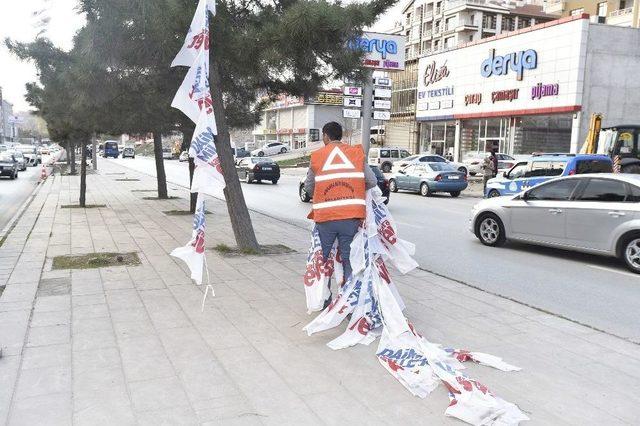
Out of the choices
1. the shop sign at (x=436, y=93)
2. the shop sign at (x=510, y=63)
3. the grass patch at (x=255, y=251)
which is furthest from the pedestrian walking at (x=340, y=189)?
the shop sign at (x=436, y=93)

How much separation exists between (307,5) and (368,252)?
3.44 m

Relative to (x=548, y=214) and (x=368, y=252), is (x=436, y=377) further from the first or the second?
(x=548, y=214)

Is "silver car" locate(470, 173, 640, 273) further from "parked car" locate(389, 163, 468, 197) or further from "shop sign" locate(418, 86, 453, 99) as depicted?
"shop sign" locate(418, 86, 453, 99)

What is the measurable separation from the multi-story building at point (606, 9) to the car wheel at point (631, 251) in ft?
137

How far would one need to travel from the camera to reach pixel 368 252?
198 inches

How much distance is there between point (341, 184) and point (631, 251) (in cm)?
566

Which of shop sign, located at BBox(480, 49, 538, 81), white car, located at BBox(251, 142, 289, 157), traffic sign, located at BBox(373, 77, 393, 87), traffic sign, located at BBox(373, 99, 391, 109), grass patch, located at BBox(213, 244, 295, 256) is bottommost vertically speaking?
grass patch, located at BBox(213, 244, 295, 256)

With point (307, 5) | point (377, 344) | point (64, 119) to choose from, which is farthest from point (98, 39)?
point (64, 119)

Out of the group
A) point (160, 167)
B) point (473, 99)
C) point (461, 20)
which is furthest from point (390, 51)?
point (461, 20)

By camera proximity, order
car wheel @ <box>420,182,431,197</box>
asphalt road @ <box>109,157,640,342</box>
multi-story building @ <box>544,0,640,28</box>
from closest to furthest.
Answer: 1. asphalt road @ <box>109,157,640,342</box>
2. car wheel @ <box>420,182,431,197</box>
3. multi-story building @ <box>544,0,640,28</box>

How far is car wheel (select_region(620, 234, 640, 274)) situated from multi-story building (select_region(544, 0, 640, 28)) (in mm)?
41873

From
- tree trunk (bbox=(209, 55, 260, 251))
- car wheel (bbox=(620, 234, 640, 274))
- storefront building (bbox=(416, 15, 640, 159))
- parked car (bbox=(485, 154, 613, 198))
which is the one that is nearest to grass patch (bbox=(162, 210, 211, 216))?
tree trunk (bbox=(209, 55, 260, 251))

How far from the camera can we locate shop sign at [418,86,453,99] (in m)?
40.4

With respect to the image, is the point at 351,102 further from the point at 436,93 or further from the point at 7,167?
the point at 436,93
